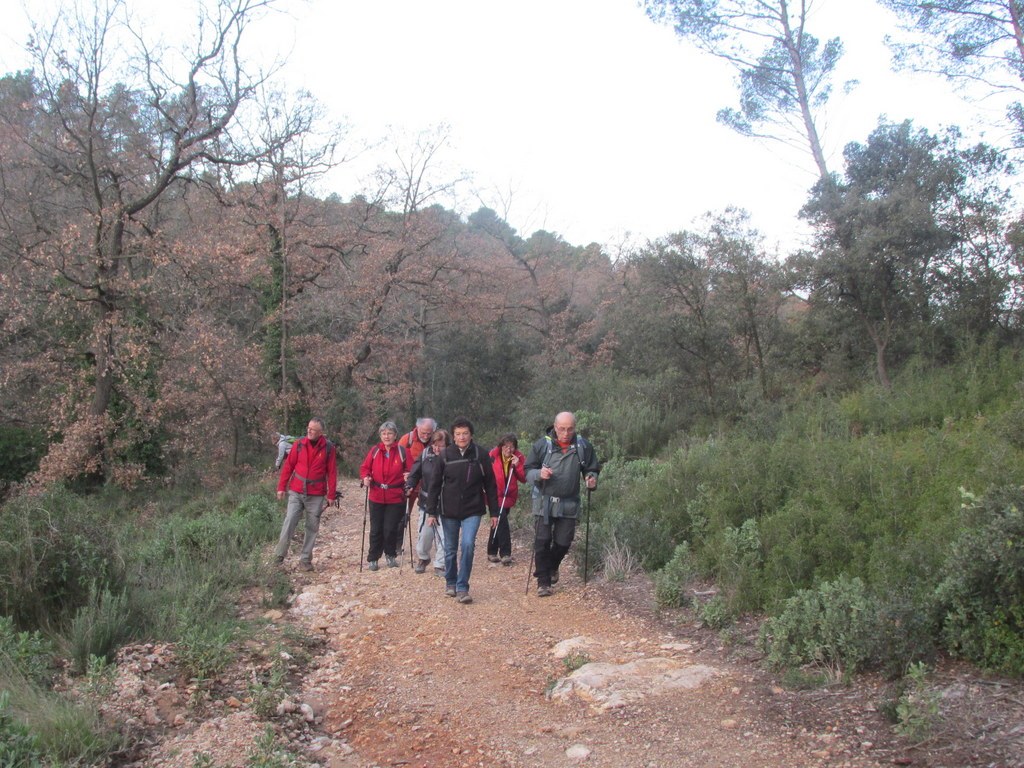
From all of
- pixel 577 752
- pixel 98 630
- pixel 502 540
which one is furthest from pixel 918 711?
pixel 502 540

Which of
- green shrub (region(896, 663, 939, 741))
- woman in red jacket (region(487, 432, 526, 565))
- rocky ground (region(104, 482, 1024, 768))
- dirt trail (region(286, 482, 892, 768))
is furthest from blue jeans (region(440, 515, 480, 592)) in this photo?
green shrub (region(896, 663, 939, 741))

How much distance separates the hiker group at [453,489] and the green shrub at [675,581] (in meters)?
1.00

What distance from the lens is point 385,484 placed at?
874 centimetres

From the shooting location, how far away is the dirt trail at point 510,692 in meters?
4.25

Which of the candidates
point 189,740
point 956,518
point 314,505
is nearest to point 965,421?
point 956,518

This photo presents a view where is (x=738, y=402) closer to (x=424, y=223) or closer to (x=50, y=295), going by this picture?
(x=424, y=223)

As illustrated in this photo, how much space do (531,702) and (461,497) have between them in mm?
2644

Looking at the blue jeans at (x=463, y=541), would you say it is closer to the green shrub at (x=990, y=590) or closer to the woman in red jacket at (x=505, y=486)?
the woman in red jacket at (x=505, y=486)

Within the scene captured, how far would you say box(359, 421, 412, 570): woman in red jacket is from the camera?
8.77m

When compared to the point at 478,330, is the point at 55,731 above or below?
below

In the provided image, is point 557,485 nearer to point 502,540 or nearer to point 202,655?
point 502,540

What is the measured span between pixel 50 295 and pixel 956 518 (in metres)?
17.4

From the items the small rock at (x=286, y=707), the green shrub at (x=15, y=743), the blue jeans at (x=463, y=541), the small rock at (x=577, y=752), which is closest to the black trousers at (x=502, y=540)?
the blue jeans at (x=463, y=541)

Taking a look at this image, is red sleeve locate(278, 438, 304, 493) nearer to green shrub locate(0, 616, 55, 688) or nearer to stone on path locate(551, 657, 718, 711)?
green shrub locate(0, 616, 55, 688)
